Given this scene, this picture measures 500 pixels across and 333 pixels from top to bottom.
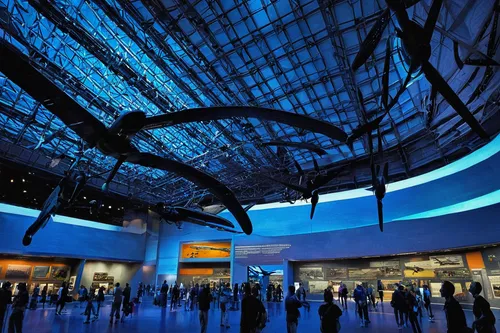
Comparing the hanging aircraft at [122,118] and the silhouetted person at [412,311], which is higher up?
the hanging aircraft at [122,118]

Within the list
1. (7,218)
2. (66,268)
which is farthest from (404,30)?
(66,268)

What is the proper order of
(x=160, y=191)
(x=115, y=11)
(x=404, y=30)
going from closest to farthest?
(x=404, y=30)
(x=115, y=11)
(x=160, y=191)

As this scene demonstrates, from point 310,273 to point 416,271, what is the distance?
926cm

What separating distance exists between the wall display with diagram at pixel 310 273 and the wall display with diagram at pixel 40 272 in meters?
25.4

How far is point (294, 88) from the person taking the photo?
A: 54.6 feet

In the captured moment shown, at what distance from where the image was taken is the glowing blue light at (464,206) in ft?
59.9

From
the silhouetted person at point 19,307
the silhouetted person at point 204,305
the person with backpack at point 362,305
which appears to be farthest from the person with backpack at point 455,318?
the silhouetted person at point 19,307

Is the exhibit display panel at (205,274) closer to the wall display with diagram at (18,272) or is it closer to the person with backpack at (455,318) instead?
the wall display with diagram at (18,272)

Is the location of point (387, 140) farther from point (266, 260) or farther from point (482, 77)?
point (266, 260)

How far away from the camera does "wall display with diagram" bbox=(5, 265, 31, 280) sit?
84.2 feet

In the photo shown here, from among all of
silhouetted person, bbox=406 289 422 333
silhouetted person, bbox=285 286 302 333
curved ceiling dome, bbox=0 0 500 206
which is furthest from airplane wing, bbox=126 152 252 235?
silhouetted person, bbox=406 289 422 333

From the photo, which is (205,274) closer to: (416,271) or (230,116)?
(416,271)

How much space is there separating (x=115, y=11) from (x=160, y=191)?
2259 centimetres

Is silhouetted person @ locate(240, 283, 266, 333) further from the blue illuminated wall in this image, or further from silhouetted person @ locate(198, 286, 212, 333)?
the blue illuminated wall
